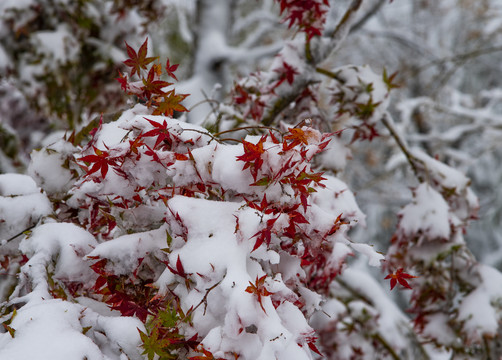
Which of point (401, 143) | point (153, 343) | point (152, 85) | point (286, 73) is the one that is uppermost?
point (152, 85)

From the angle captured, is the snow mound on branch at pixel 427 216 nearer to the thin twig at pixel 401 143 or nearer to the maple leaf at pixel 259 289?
the thin twig at pixel 401 143

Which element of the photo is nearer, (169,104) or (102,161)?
(102,161)

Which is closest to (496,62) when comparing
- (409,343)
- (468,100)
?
(468,100)

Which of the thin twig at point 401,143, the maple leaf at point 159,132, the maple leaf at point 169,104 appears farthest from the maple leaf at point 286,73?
the maple leaf at point 159,132

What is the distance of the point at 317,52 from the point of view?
4.36 ft

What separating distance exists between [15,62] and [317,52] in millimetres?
1541

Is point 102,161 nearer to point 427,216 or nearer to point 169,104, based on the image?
point 169,104

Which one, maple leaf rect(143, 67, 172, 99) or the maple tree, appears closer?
the maple tree

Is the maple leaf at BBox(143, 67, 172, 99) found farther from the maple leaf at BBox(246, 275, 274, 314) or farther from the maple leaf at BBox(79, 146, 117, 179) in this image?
the maple leaf at BBox(246, 275, 274, 314)

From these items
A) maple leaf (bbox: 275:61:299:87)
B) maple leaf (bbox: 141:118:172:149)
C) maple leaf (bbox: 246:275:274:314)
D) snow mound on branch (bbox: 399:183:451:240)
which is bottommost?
snow mound on branch (bbox: 399:183:451:240)

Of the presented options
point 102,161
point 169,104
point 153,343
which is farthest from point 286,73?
point 153,343

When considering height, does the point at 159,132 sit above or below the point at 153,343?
above

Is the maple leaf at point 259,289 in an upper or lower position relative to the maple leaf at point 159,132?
lower

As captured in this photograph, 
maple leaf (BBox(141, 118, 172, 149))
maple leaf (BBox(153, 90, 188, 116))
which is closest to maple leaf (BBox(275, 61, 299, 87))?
maple leaf (BBox(153, 90, 188, 116))
